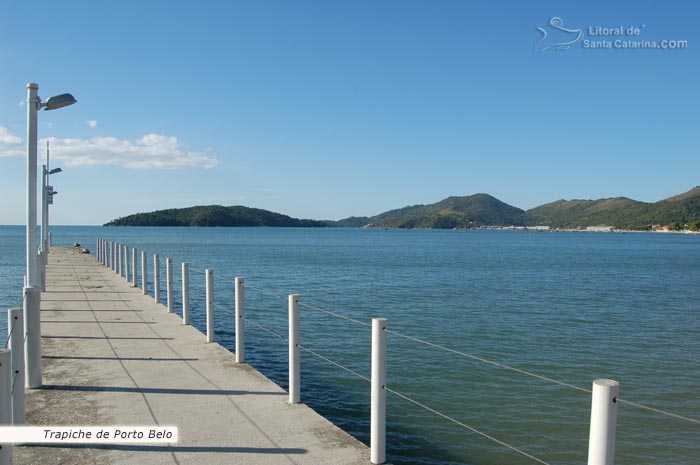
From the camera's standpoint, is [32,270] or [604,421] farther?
[32,270]

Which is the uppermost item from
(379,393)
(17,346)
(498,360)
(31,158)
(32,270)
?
(31,158)

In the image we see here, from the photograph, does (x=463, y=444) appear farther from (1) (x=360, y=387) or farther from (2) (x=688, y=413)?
(2) (x=688, y=413)

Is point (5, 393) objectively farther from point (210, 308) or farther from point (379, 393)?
point (210, 308)

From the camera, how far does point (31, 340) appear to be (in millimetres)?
6188

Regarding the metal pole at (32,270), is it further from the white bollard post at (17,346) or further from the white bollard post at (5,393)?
the white bollard post at (5,393)

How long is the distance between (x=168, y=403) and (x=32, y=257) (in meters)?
3.78

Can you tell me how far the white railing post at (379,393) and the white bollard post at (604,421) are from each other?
1791 mm

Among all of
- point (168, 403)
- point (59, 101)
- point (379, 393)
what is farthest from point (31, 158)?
point (379, 393)

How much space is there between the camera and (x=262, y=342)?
43.8 feet

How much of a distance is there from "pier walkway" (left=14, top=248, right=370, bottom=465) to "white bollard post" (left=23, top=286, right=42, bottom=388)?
0.58ft

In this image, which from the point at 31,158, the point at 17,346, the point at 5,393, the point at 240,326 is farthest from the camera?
the point at 240,326

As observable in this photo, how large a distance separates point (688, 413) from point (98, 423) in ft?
31.6

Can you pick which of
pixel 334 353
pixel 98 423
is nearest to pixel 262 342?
pixel 334 353

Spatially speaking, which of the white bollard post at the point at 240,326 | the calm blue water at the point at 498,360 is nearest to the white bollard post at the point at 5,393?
the white bollard post at the point at 240,326
